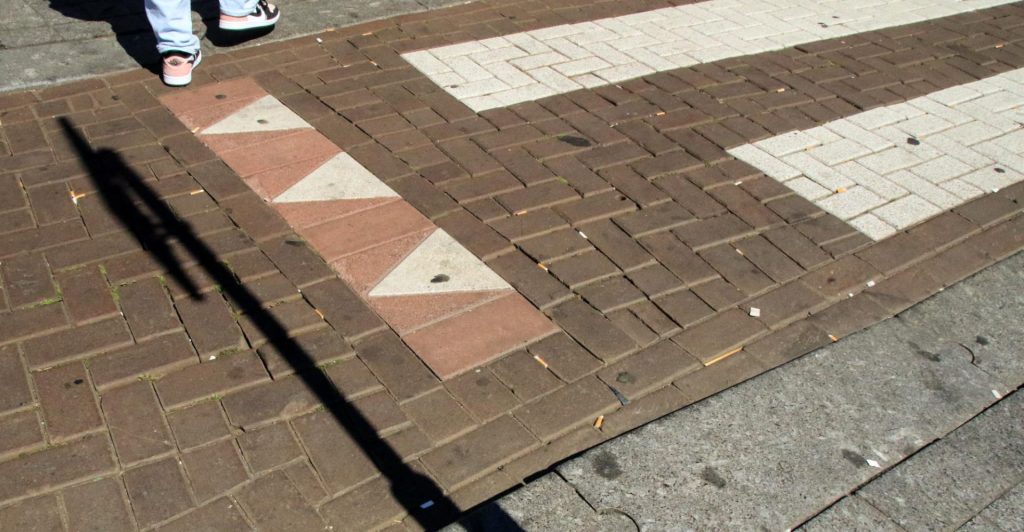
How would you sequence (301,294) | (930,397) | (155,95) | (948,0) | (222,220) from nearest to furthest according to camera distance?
(930,397) < (301,294) < (222,220) < (155,95) < (948,0)

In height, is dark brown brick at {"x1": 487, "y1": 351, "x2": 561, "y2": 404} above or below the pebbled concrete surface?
above

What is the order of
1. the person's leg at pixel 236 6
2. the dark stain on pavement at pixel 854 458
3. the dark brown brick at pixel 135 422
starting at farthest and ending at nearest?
the person's leg at pixel 236 6 → the dark stain on pavement at pixel 854 458 → the dark brown brick at pixel 135 422

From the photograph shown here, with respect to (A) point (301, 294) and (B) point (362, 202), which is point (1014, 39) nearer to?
(B) point (362, 202)

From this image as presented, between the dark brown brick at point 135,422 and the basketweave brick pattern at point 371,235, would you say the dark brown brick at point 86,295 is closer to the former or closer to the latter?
the dark brown brick at point 135,422

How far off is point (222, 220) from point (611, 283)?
1628mm

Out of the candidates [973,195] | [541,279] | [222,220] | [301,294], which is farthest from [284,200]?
[973,195]

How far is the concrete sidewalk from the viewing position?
273 cm

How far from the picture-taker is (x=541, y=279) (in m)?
3.74

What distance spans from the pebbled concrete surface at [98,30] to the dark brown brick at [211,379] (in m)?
2.74

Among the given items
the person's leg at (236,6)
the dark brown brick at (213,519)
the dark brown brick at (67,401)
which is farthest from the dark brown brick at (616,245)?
the person's leg at (236,6)

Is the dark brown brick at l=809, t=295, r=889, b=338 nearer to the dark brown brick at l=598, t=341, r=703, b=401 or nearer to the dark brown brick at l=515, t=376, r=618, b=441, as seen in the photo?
the dark brown brick at l=598, t=341, r=703, b=401

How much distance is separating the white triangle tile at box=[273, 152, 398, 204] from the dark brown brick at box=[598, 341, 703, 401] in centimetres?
146

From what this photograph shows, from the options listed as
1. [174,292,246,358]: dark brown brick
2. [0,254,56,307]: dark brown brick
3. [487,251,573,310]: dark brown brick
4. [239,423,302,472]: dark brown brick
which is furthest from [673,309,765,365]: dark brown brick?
[0,254,56,307]: dark brown brick

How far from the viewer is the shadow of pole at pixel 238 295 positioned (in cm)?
273
